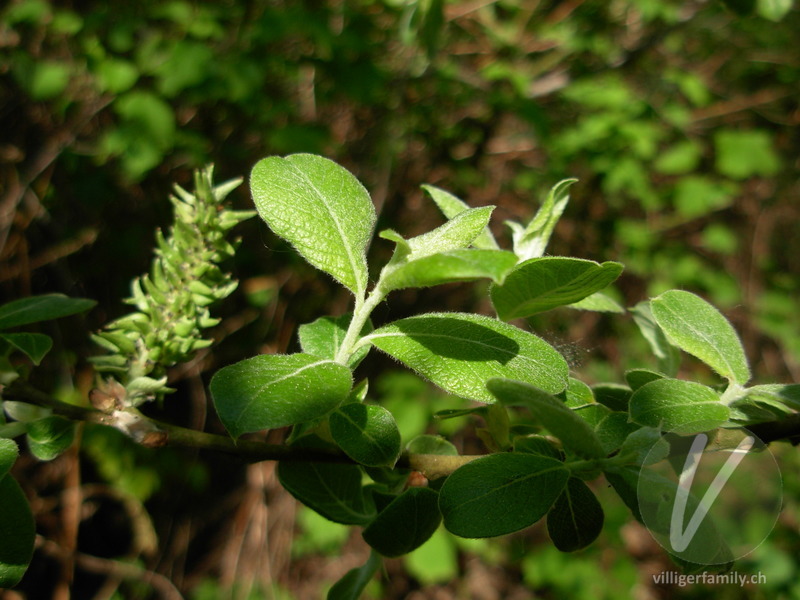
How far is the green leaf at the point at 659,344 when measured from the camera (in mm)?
688

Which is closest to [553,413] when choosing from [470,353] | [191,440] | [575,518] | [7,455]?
[470,353]

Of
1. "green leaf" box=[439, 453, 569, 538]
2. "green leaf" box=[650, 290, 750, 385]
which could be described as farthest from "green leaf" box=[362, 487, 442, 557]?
"green leaf" box=[650, 290, 750, 385]

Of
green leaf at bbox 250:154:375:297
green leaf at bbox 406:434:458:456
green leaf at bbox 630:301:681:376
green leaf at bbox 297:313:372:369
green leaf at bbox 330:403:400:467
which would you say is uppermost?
green leaf at bbox 250:154:375:297

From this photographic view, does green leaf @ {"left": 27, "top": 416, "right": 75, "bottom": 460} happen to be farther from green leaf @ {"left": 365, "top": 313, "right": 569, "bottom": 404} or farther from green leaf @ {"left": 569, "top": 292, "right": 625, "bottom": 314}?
green leaf @ {"left": 569, "top": 292, "right": 625, "bottom": 314}

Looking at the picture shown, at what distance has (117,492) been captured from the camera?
8.18 feet

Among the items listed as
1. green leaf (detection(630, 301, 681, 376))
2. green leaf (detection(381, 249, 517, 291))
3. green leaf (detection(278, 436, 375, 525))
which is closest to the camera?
green leaf (detection(381, 249, 517, 291))

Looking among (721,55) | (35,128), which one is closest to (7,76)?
(35,128)

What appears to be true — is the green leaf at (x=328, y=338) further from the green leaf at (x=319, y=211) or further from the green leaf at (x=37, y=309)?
the green leaf at (x=37, y=309)

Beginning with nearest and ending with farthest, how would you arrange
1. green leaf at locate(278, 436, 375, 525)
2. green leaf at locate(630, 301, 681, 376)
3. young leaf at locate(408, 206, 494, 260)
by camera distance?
1. young leaf at locate(408, 206, 494, 260)
2. green leaf at locate(278, 436, 375, 525)
3. green leaf at locate(630, 301, 681, 376)

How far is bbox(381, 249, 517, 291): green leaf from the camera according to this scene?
351 mm

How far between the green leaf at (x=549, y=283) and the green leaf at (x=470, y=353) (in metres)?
0.04

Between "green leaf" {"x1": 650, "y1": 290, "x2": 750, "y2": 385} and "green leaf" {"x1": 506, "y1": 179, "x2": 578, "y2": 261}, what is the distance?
0.14m

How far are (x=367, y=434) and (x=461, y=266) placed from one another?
0.65 feet

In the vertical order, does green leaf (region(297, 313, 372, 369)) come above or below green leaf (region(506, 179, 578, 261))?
below
